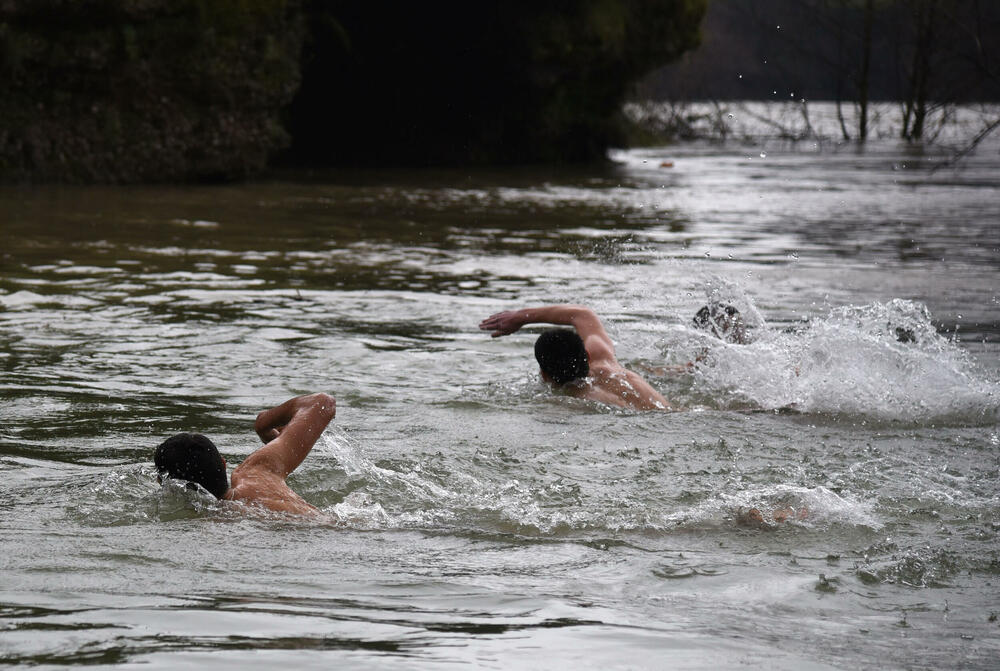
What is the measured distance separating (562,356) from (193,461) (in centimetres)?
291

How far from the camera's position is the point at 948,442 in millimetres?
6996

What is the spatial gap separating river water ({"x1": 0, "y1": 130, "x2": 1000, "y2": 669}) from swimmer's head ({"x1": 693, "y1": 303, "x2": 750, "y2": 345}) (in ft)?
0.69

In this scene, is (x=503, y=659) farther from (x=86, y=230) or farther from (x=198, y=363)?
(x=86, y=230)

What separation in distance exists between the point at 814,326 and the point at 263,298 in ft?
15.5

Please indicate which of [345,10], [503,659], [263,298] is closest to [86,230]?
[263,298]

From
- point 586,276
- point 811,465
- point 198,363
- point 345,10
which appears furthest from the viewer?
point 345,10

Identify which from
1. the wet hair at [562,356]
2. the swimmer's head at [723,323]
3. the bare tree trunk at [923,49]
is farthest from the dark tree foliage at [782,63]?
the wet hair at [562,356]

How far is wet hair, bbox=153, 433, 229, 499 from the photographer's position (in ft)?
17.8

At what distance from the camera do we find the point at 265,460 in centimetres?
578

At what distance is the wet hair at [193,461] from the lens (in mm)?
5434

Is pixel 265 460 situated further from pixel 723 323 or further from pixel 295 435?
pixel 723 323

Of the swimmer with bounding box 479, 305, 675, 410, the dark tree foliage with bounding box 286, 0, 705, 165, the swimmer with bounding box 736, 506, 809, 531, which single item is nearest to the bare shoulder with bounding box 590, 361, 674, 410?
the swimmer with bounding box 479, 305, 675, 410

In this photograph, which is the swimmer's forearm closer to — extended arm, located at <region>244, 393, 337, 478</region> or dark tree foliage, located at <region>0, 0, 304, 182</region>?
extended arm, located at <region>244, 393, 337, 478</region>

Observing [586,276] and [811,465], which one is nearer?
[811,465]
